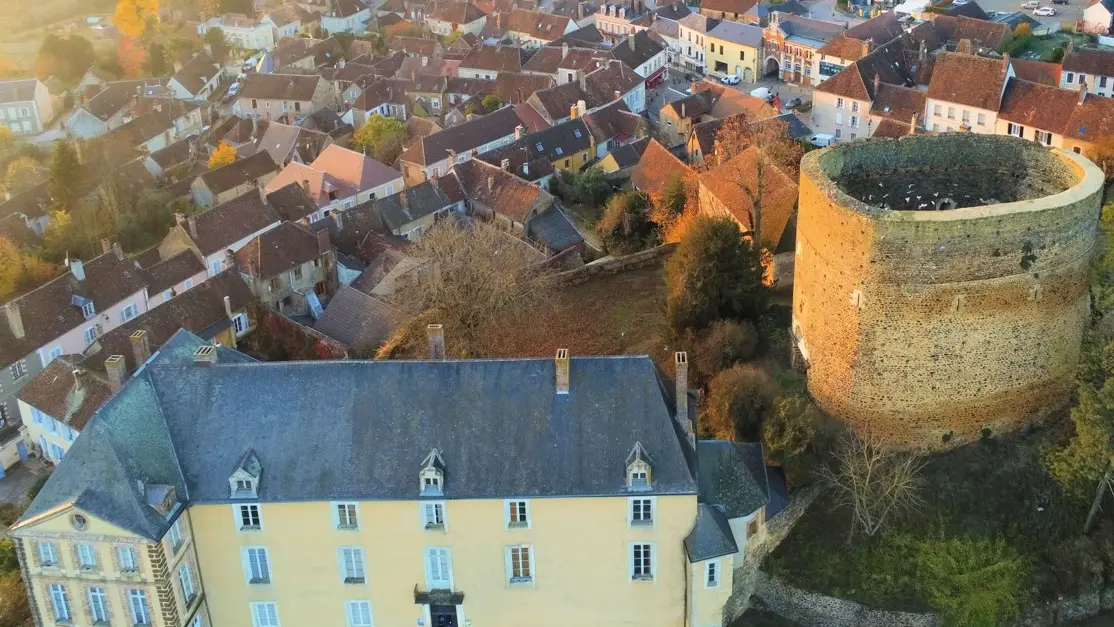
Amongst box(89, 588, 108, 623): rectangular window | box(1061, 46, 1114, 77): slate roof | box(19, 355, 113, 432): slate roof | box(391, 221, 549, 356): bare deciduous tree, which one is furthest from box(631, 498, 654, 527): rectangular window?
box(1061, 46, 1114, 77): slate roof

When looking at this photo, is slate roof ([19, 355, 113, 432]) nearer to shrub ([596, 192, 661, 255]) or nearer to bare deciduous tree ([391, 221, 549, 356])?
bare deciduous tree ([391, 221, 549, 356])

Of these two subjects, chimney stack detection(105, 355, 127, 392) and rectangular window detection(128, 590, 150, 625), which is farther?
chimney stack detection(105, 355, 127, 392)

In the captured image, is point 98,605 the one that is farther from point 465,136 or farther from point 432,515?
point 465,136

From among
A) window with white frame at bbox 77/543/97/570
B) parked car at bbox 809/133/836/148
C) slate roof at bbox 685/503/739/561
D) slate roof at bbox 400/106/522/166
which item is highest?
window with white frame at bbox 77/543/97/570

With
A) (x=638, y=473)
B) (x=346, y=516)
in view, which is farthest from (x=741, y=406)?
(x=346, y=516)

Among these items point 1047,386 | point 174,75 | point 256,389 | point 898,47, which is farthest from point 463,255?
point 174,75

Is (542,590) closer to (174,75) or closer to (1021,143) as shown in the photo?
(1021,143)

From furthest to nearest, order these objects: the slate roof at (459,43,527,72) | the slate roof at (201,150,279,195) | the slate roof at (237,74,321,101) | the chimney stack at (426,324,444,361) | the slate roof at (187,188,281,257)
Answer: the slate roof at (459,43,527,72), the slate roof at (237,74,321,101), the slate roof at (201,150,279,195), the slate roof at (187,188,281,257), the chimney stack at (426,324,444,361)

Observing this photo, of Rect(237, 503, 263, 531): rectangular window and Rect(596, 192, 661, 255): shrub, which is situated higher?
Rect(237, 503, 263, 531): rectangular window
